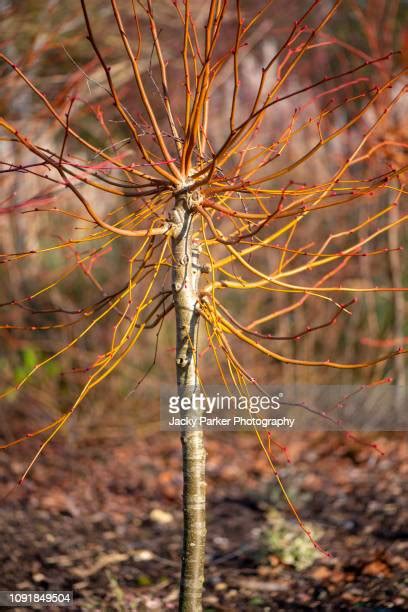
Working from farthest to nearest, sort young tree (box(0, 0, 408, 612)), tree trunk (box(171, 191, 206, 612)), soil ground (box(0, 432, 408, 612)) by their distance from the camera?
1. soil ground (box(0, 432, 408, 612))
2. tree trunk (box(171, 191, 206, 612))
3. young tree (box(0, 0, 408, 612))

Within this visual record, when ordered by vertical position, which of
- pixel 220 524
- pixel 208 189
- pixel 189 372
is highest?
pixel 208 189

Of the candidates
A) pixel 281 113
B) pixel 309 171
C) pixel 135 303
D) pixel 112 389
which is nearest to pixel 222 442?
pixel 112 389

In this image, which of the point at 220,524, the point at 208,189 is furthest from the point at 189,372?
the point at 220,524

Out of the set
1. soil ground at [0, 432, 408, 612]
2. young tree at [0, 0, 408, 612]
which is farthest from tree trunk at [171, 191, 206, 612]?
soil ground at [0, 432, 408, 612]

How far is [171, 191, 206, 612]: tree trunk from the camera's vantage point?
2012mm

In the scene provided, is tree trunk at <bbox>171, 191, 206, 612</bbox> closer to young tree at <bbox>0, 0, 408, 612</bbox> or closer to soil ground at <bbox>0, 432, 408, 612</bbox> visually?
young tree at <bbox>0, 0, 408, 612</bbox>

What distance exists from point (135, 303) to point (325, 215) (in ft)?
5.68

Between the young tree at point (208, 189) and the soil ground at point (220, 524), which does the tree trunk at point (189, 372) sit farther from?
the soil ground at point (220, 524)

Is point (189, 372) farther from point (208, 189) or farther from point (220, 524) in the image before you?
point (220, 524)

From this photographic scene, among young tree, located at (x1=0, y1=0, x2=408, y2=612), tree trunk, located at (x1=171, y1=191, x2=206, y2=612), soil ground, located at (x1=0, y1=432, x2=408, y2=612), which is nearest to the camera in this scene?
young tree, located at (x1=0, y1=0, x2=408, y2=612)

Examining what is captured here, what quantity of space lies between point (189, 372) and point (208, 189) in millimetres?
530

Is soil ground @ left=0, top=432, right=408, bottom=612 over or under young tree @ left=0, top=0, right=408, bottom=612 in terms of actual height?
under

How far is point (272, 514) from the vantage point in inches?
152

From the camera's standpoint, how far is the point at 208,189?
198 cm
